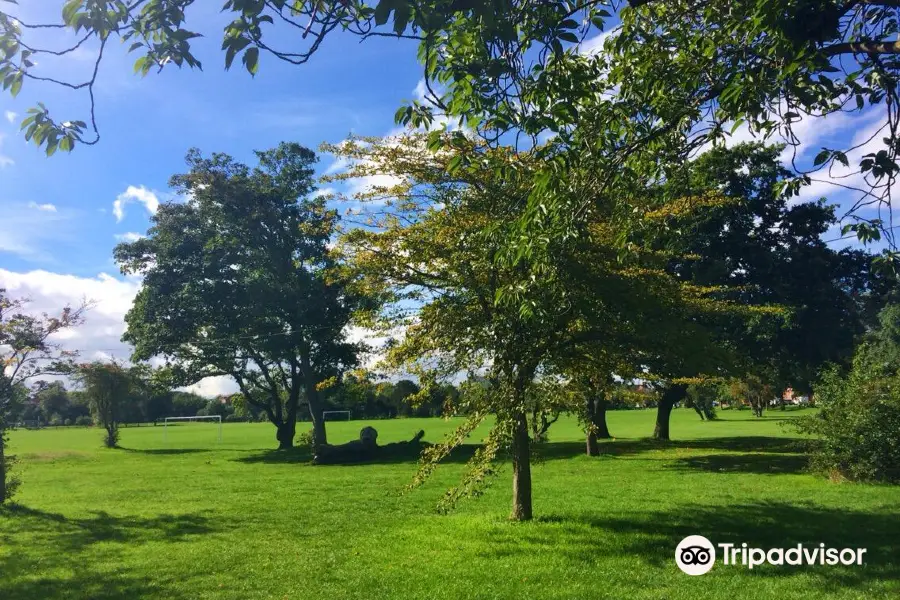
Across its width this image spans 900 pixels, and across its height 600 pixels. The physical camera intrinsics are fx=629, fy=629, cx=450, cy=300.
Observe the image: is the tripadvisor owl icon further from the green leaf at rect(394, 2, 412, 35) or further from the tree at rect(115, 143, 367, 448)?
the tree at rect(115, 143, 367, 448)

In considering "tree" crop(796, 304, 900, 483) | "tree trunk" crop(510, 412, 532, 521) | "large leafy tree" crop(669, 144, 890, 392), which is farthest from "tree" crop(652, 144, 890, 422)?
"tree trunk" crop(510, 412, 532, 521)

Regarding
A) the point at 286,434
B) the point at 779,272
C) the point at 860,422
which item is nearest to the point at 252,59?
the point at 860,422

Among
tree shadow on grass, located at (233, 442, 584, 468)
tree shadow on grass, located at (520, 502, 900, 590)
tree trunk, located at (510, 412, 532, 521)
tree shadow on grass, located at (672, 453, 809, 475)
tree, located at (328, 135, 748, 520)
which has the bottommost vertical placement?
tree shadow on grass, located at (233, 442, 584, 468)

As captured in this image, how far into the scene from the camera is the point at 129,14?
14.6 feet

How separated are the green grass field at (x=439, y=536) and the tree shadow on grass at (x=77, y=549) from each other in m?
0.04

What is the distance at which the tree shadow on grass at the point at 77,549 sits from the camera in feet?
25.7

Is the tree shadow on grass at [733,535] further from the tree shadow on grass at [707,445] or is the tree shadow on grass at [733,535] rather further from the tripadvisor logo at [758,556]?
the tree shadow on grass at [707,445]

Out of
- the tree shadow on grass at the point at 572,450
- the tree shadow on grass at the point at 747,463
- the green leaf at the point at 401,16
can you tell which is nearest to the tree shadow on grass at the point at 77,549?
the green leaf at the point at 401,16

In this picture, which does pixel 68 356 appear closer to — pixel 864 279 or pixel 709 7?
pixel 709 7

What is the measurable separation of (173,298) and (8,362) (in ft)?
55.7

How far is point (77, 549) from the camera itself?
410 inches

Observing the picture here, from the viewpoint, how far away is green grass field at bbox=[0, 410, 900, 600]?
745cm

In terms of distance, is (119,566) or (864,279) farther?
(864,279)

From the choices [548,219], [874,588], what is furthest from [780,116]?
[874,588]
